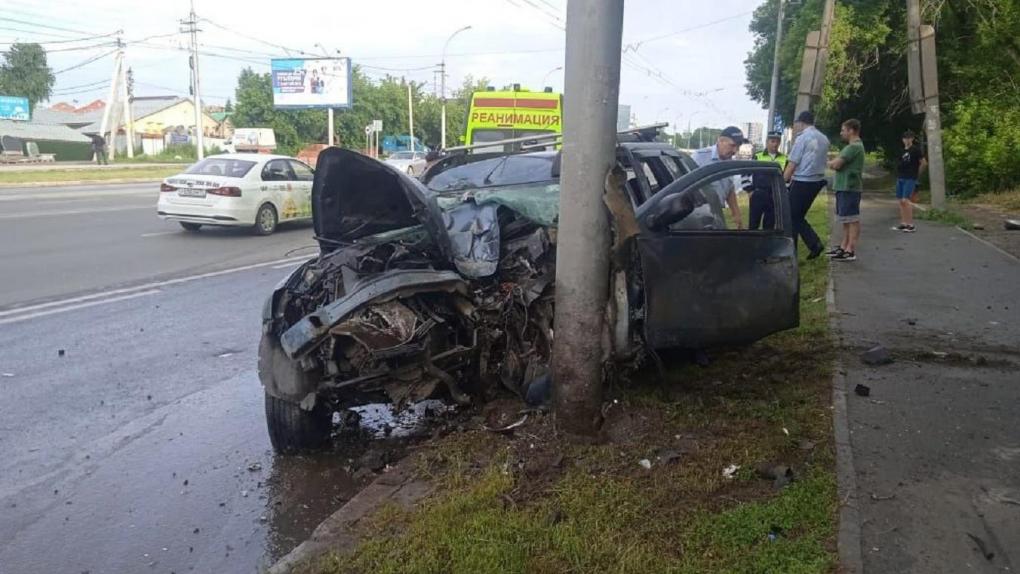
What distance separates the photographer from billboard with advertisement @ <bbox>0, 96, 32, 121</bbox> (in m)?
67.8

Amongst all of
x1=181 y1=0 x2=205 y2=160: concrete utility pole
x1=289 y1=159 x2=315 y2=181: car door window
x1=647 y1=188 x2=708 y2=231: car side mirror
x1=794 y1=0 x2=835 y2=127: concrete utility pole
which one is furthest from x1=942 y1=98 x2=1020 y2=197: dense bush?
x1=181 y1=0 x2=205 y2=160: concrete utility pole

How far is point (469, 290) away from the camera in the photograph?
461cm

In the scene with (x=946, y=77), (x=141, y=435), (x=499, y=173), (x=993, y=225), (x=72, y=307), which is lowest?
(x=141, y=435)

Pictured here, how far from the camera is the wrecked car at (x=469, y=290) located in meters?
4.27

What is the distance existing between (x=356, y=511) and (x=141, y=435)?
201cm

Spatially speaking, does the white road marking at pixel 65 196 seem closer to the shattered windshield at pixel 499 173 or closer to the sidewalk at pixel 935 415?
the shattered windshield at pixel 499 173

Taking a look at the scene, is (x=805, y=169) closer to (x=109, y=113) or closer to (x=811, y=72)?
(x=811, y=72)

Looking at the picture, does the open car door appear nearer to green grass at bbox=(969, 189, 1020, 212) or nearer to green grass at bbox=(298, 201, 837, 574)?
green grass at bbox=(298, 201, 837, 574)

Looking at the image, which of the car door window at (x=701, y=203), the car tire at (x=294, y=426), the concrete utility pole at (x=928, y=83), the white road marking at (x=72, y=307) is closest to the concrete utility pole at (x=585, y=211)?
the car door window at (x=701, y=203)

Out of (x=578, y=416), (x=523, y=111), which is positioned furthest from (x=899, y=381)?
(x=523, y=111)

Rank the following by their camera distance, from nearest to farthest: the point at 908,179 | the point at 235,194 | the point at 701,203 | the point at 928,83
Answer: the point at 701,203, the point at 908,179, the point at 235,194, the point at 928,83

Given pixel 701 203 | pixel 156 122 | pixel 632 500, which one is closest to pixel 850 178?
pixel 701 203

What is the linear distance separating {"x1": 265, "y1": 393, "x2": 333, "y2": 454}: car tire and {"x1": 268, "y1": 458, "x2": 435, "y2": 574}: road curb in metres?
0.64

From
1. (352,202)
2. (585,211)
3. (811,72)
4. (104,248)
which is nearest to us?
(585,211)
